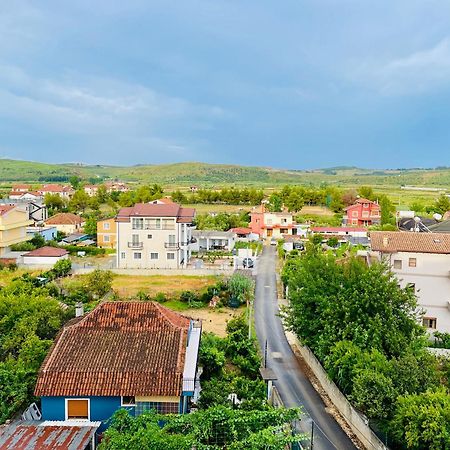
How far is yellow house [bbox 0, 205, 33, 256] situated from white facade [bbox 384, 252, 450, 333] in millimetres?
33313

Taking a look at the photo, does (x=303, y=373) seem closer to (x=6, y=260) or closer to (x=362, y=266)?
(x=362, y=266)

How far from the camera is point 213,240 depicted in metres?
50.5

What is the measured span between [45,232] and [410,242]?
39731mm

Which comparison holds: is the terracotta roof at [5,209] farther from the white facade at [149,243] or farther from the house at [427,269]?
the house at [427,269]

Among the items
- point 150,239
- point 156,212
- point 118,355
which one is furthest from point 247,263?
point 118,355

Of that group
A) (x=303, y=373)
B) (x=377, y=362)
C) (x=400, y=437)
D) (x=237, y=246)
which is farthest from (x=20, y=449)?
(x=237, y=246)

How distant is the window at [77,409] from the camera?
1319cm

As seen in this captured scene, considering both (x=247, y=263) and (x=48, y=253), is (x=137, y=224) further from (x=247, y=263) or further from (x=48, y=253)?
(x=247, y=263)

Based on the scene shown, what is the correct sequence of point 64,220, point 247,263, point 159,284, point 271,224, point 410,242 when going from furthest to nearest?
point 271,224
point 64,220
point 247,263
point 159,284
point 410,242

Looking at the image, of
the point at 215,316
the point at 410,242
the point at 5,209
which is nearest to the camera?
the point at 410,242

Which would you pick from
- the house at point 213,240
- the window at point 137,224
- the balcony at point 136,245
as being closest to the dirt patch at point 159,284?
the balcony at point 136,245

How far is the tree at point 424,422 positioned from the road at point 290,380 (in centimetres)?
236

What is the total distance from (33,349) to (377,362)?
11093 millimetres

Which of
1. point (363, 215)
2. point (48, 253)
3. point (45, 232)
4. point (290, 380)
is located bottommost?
point (290, 380)
